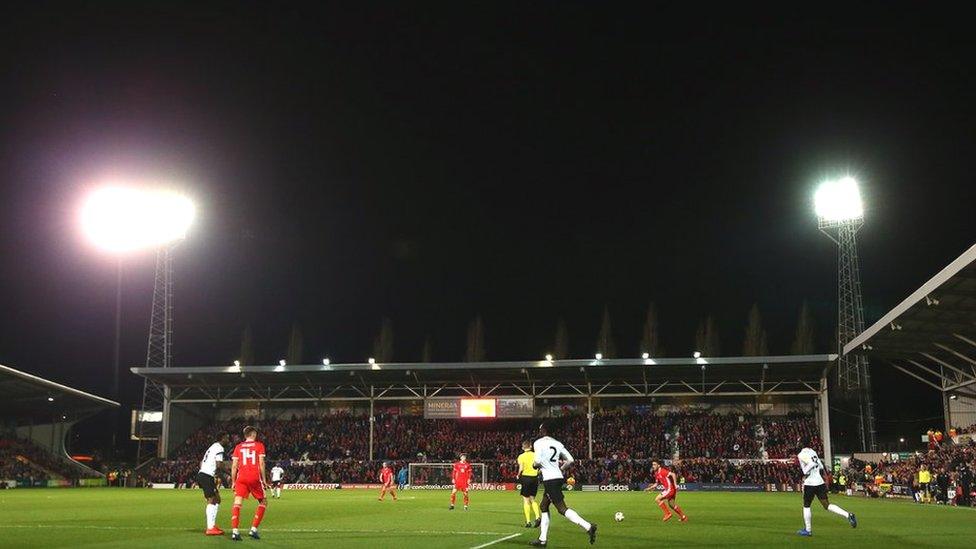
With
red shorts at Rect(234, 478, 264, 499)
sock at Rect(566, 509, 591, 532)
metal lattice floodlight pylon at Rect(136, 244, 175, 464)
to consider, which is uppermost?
metal lattice floodlight pylon at Rect(136, 244, 175, 464)

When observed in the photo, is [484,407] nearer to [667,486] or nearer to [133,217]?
[133,217]

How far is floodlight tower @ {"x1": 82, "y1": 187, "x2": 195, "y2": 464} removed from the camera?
56875 mm

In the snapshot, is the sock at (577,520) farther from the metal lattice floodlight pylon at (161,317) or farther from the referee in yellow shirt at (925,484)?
the metal lattice floodlight pylon at (161,317)

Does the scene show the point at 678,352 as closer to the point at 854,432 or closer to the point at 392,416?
the point at 854,432

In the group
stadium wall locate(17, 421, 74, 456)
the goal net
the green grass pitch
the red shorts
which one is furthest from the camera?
stadium wall locate(17, 421, 74, 456)

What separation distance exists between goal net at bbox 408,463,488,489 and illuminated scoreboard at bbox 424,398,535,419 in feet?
15.8

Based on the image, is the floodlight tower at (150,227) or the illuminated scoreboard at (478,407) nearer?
the floodlight tower at (150,227)

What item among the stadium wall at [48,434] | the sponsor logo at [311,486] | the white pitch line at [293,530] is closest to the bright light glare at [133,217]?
the sponsor logo at [311,486]

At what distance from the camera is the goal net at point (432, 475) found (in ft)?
189

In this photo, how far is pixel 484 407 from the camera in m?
62.2

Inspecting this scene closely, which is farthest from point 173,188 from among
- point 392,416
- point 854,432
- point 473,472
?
point 854,432

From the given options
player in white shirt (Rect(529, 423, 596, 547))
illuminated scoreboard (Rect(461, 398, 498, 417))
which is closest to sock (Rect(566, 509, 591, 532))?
player in white shirt (Rect(529, 423, 596, 547))

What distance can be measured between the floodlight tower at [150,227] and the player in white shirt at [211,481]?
140 ft

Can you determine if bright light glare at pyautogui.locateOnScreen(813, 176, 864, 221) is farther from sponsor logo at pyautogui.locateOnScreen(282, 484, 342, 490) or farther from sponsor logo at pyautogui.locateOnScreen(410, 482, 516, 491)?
sponsor logo at pyautogui.locateOnScreen(282, 484, 342, 490)
